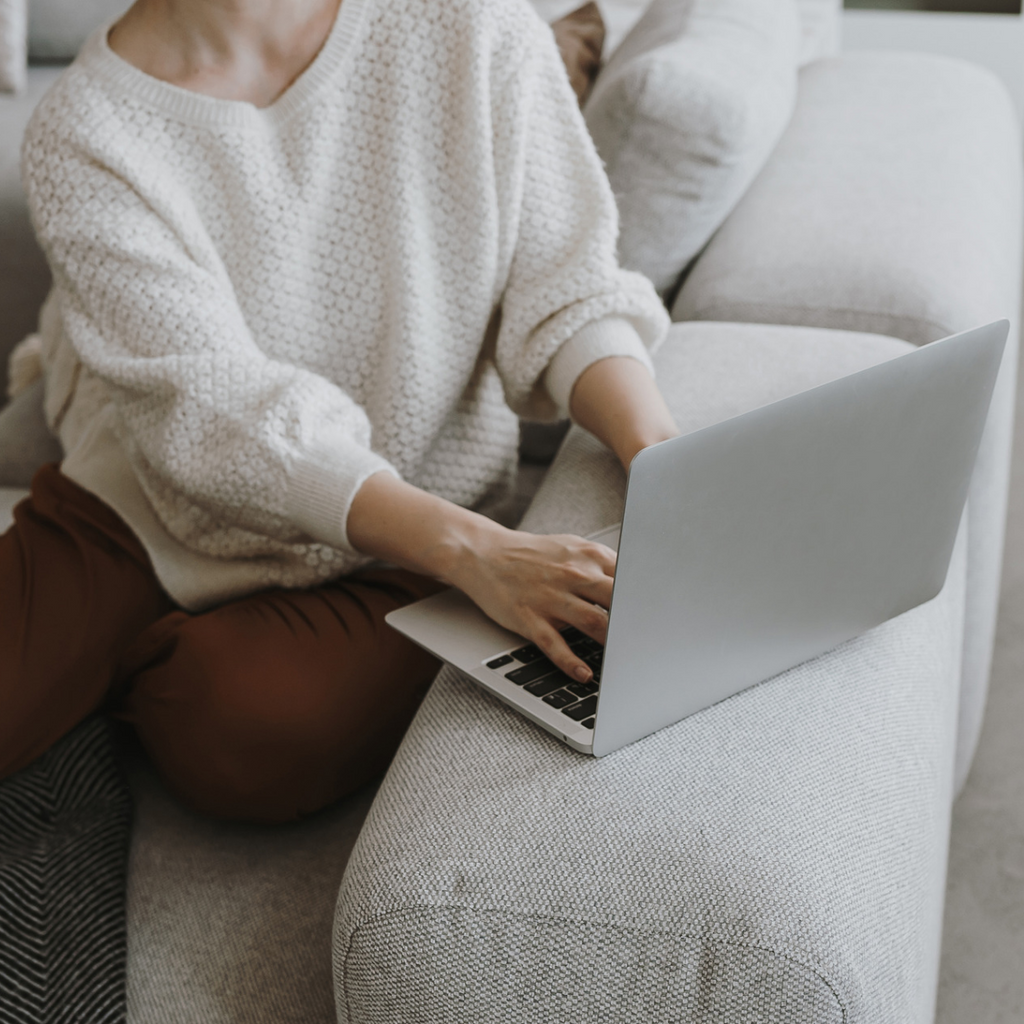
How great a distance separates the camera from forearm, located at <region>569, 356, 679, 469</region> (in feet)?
2.92

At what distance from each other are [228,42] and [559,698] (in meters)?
0.71

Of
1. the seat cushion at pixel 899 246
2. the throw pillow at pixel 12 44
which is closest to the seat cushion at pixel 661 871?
the seat cushion at pixel 899 246

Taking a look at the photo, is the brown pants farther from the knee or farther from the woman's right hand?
the woman's right hand

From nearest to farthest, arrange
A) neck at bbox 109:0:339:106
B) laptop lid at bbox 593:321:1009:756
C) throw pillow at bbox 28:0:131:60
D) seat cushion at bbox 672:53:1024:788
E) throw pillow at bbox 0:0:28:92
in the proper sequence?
laptop lid at bbox 593:321:1009:756
neck at bbox 109:0:339:106
seat cushion at bbox 672:53:1024:788
throw pillow at bbox 0:0:28:92
throw pillow at bbox 28:0:131:60

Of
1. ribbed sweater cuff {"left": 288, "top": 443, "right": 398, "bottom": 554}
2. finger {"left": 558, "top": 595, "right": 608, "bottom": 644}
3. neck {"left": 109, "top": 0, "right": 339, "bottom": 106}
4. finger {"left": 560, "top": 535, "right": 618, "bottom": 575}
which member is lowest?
ribbed sweater cuff {"left": 288, "top": 443, "right": 398, "bottom": 554}

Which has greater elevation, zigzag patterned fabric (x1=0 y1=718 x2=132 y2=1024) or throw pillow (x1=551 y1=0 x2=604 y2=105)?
throw pillow (x1=551 y1=0 x2=604 y2=105)

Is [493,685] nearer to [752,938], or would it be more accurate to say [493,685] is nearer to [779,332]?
[752,938]

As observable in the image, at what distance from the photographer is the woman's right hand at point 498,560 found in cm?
71

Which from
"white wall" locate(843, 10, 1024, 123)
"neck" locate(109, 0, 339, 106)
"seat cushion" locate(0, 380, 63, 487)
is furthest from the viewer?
"white wall" locate(843, 10, 1024, 123)

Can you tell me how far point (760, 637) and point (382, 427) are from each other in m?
0.51

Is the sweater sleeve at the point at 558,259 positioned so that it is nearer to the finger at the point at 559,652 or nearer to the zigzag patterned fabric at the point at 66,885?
the finger at the point at 559,652

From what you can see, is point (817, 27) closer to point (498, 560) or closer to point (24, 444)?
point (24, 444)

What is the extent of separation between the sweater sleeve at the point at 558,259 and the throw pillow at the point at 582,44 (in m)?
0.38

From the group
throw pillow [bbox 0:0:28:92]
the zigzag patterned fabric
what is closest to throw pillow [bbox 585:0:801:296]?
the zigzag patterned fabric
